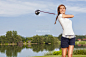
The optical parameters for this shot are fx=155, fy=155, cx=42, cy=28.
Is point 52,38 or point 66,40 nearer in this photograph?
point 66,40

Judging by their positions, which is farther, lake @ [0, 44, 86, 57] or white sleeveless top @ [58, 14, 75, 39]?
lake @ [0, 44, 86, 57]

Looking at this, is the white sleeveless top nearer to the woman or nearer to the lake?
the woman

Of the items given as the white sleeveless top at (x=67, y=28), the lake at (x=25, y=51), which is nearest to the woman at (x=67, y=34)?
the white sleeveless top at (x=67, y=28)

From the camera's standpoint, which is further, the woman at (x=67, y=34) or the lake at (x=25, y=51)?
the lake at (x=25, y=51)

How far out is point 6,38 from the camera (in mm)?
118750

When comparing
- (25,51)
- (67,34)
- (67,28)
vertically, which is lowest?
(25,51)

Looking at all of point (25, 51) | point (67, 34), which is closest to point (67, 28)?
point (67, 34)

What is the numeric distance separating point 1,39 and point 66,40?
121 m

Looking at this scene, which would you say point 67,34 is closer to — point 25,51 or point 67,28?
point 67,28

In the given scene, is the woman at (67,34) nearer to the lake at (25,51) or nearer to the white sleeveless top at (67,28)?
the white sleeveless top at (67,28)

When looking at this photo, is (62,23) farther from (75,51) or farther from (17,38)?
(17,38)

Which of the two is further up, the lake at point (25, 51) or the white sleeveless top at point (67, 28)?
the white sleeveless top at point (67, 28)

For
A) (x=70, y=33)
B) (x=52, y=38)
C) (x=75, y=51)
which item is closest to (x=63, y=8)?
(x=70, y=33)

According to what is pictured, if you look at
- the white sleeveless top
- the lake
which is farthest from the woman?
the lake
